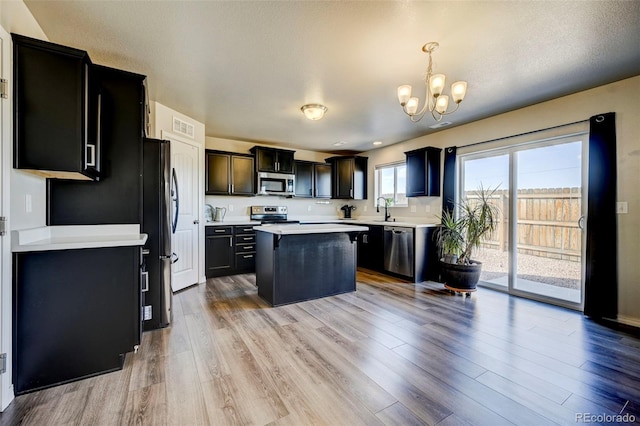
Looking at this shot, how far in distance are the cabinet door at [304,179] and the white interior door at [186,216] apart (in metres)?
2.22

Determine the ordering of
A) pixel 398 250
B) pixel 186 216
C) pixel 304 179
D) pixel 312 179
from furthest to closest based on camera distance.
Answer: pixel 312 179
pixel 304 179
pixel 398 250
pixel 186 216

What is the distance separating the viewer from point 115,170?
2186mm

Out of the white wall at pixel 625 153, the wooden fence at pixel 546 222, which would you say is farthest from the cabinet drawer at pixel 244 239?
the white wall at pixel 625 153

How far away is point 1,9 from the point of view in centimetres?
153

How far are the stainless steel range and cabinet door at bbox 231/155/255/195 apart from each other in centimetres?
43

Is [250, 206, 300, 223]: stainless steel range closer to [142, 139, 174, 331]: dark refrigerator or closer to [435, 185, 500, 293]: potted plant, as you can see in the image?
[142, 139, 174, 331]: dark refrigerator

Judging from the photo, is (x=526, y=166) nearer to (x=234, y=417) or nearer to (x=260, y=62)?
(x=260, y=62)

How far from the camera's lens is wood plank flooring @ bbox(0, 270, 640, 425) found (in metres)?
1.51

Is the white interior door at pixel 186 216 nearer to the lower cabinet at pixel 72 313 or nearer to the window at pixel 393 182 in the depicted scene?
the lower cabinet at pixel 72 313

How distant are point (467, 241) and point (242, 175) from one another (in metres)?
3.90

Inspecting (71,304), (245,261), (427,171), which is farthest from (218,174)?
(427,171)

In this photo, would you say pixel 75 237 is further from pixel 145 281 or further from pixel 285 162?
pixel 285 162

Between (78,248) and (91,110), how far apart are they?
0.96 metres

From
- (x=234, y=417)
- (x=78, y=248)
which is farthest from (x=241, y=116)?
(x=234, y=417)
